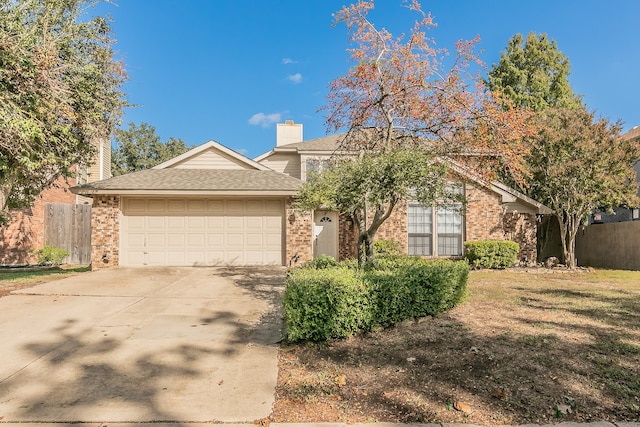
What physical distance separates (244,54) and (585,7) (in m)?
11.7

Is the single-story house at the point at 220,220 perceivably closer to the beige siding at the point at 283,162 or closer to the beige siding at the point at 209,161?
the beige siding at the point at 209,161

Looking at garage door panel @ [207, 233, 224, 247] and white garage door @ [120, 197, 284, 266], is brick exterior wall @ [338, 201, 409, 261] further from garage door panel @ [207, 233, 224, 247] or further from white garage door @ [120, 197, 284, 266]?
garage door panel @ [207, 233, 224, 247]

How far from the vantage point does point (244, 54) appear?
51.4 feet

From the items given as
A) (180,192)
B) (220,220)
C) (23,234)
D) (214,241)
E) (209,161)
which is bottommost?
(214,241)

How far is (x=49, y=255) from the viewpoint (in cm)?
1375

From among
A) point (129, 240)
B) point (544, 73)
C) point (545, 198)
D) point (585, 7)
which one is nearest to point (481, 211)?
point (545, 198)

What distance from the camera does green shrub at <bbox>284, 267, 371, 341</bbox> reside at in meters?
4.65

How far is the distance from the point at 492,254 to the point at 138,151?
1244 inches

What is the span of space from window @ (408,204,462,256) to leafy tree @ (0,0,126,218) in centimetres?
995

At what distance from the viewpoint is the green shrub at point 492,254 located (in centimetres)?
1268

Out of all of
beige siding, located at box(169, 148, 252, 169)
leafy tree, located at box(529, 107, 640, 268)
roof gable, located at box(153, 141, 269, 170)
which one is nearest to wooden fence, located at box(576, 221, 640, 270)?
leafy tree, located at box(529, 107, 640, 268)

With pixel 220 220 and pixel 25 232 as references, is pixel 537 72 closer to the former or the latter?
pixel 220 220

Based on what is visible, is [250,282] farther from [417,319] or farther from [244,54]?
[244,54]

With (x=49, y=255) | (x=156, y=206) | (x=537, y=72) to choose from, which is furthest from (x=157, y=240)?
(x=537, y=72)
